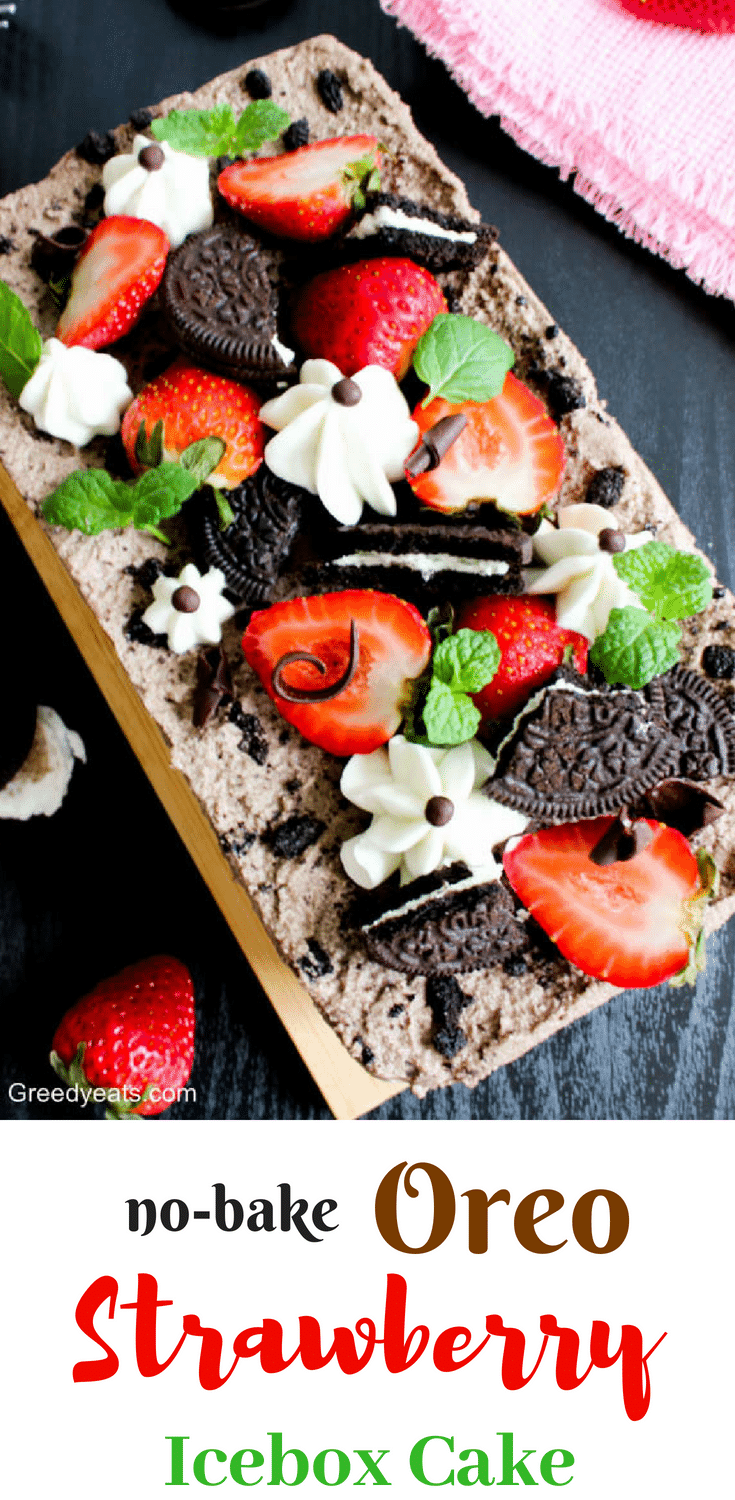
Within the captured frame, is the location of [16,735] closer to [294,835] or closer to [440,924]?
[294,835]

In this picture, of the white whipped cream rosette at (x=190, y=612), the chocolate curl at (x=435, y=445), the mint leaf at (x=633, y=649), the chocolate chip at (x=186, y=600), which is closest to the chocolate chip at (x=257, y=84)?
the chocolate curl at (x=435, y=445)

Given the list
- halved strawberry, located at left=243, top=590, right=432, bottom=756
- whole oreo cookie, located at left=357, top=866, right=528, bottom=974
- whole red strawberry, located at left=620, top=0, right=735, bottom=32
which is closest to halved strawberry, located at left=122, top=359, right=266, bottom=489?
halved strawberry, located at left=243, top=590, right=432, bottom=756

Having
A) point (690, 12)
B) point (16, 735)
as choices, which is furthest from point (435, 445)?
point (690, 12)

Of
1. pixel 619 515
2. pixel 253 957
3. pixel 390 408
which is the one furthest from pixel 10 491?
pixel 619 515

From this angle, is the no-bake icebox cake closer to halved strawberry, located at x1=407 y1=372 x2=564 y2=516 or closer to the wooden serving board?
halved strawberry, located at x1=407 y1=372 x2=564 y2=516

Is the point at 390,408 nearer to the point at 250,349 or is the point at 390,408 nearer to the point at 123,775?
the point at 250,349

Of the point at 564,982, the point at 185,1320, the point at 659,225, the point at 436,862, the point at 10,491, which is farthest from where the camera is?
the point at 659,225
